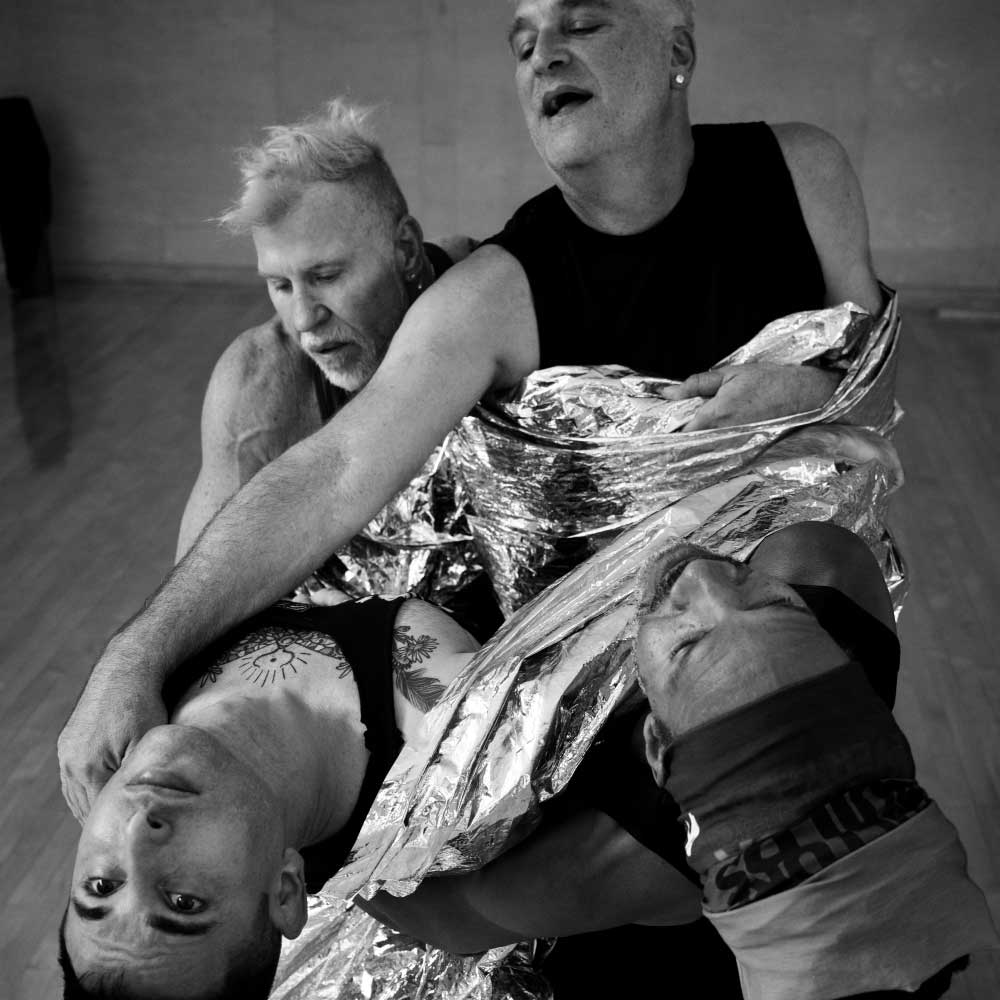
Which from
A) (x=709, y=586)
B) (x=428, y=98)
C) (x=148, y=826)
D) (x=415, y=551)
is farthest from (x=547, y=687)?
(x=428, y=98)

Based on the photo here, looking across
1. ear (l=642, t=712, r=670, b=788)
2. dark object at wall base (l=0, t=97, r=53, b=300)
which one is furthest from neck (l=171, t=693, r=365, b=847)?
dark object at wall base (l=0, t=97, r=53, b=300)

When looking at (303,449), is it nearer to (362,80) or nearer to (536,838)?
(536,838)

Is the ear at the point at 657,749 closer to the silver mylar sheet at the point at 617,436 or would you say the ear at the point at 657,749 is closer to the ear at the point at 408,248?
the silver mylar sheet at the point at 617,436

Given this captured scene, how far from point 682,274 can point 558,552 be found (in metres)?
0.43

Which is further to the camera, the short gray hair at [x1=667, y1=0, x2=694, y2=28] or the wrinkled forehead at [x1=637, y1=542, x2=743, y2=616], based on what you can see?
the short gray hair at [x1=667, y1=0, x2=694, y2=28]

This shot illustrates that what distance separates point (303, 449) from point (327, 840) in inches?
19.1

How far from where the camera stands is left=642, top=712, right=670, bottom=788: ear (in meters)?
1.10

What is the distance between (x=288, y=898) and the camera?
4.35ft

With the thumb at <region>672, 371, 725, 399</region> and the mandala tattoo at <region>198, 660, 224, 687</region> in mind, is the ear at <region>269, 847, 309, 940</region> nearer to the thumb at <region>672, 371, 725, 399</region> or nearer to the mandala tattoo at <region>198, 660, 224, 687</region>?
the mandala tattoo at <region>198, 660, 224, 687</region>

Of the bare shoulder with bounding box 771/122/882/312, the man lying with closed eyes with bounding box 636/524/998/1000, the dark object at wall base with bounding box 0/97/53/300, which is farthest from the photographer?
the dark object at wall base with bounding box 0/97/53/300

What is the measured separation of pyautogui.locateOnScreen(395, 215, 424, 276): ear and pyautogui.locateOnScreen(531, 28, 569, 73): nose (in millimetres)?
357

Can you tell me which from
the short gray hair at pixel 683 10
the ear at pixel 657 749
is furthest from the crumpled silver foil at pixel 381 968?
the short gray hair at pixel 683 10

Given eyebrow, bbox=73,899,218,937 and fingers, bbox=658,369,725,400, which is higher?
fingers, bbox=658,369,725,400

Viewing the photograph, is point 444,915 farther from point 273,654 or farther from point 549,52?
point 549,52
